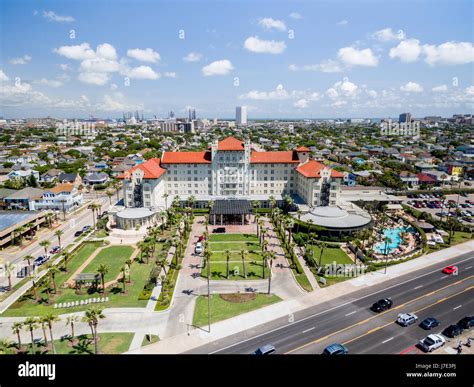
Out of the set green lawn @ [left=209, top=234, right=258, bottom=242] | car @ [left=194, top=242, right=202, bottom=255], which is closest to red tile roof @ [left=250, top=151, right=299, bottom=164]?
Result: green lawn @ [left=209, top=234, right=258, bottom=242]

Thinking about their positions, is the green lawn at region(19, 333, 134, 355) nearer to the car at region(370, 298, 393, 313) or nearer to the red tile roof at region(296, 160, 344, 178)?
the car at region(370, 298, 393, 313)

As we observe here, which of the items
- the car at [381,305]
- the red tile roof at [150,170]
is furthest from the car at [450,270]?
the red tile roof at [150,170]

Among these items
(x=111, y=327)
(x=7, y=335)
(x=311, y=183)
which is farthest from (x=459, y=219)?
→ (x=7, y=335)

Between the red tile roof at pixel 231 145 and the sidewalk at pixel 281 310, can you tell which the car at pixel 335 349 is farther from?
the red tile roof at pixel 231 145

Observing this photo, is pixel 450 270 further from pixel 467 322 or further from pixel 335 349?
pixel 335 349

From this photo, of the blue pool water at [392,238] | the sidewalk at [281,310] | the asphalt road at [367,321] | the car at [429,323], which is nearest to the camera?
the asphalt road at [367,321]
